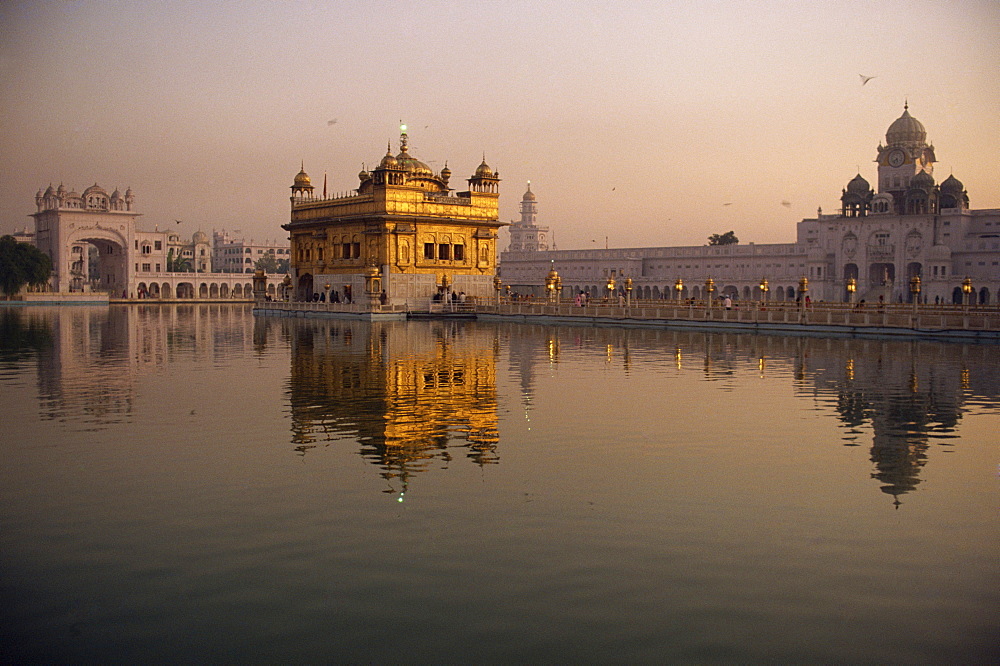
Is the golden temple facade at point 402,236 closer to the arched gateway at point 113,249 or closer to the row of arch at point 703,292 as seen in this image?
the row of arch at point 703,292

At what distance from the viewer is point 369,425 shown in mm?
12578

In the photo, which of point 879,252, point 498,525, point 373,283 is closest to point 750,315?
point 373,283

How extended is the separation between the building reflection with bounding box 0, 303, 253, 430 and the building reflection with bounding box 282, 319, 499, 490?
283 centimetres

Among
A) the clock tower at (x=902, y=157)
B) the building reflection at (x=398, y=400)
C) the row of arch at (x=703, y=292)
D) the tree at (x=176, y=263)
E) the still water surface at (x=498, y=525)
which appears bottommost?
the still water surface at (x=498, y=525)

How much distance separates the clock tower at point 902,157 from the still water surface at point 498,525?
82.9 m

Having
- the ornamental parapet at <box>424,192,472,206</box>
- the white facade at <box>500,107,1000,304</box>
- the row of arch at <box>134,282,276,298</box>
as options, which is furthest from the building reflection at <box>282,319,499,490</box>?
the row of arch at <box>134,282,276,298</box>

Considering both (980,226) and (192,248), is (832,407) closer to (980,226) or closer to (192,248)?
(980,226)

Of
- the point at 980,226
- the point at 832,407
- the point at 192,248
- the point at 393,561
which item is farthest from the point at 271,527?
the point at 192,248

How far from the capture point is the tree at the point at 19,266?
83.4m

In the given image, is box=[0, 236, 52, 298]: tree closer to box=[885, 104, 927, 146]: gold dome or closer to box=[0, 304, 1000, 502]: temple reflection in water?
box=[0, 304, 1000, 502]: temple reflection in water

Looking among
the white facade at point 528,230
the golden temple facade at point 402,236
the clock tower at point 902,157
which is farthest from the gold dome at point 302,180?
the white facade at point 528,230

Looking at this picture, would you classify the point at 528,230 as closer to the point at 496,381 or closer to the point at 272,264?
the point at 272,264

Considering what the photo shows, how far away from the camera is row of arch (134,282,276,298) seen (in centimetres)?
10149

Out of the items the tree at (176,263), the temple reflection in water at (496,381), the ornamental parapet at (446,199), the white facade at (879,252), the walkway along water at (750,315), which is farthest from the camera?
the tree at (176,263)
